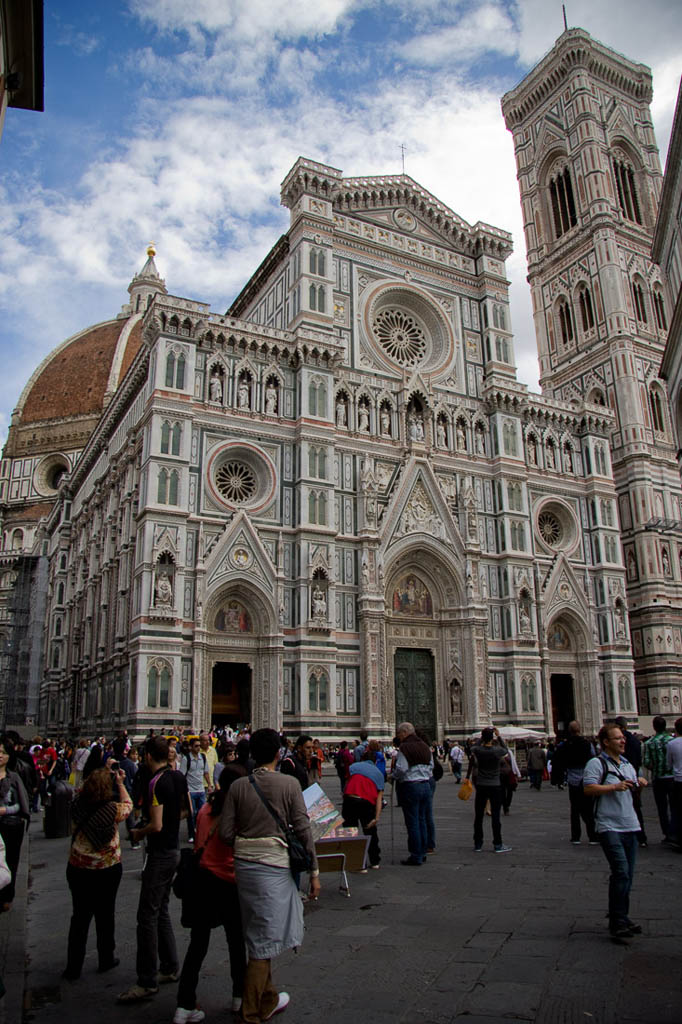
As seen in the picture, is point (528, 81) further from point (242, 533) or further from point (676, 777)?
point (676, 777)

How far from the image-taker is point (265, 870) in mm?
4875

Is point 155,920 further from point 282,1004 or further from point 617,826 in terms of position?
point 617,826

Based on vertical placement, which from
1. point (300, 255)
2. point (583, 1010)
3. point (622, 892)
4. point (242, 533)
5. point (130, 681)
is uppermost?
point (300, 255)

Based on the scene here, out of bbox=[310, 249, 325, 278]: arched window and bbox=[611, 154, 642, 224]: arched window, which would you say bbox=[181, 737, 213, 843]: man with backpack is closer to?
bbox=[310, 249, 325, 278]: arched window

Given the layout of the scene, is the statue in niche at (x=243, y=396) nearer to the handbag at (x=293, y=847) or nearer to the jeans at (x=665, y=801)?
the jeans at (x=665, y=801)

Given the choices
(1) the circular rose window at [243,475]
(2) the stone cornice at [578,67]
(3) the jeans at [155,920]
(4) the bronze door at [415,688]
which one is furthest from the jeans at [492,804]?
(2) the stone cornice at [578,67]

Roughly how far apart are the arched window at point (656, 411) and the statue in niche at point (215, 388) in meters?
25.1

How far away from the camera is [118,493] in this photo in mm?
35094

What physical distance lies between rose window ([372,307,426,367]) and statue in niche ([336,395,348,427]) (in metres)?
4.11

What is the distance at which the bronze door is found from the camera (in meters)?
31.7

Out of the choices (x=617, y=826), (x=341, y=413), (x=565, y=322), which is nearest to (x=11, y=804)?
(x=617, y=826)

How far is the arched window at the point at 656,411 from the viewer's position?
43.2 m

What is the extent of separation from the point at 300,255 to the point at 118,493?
514 inches

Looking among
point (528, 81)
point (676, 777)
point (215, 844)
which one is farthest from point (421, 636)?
point (528, 81)
